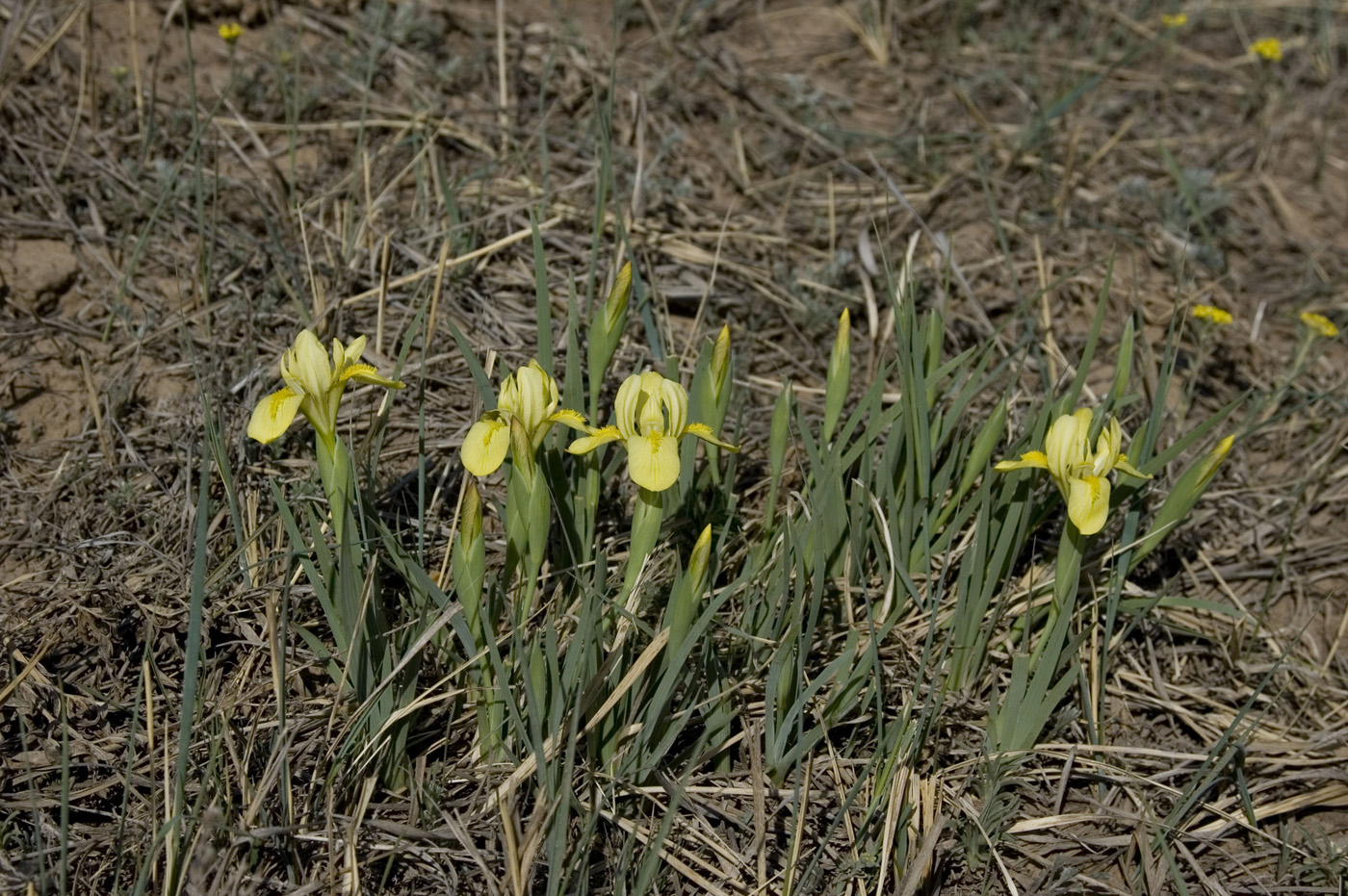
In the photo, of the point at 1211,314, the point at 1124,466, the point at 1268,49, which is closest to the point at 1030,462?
the point at 1124,466

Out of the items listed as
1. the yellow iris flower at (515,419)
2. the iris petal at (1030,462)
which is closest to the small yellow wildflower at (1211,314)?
the iris petal at (1030,462)

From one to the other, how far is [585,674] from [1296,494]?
6.85 feet

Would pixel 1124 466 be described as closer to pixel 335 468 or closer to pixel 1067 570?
pixel 1067 570

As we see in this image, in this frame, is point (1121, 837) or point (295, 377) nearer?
point (295, 377)

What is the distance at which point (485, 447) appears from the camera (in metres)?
1.96

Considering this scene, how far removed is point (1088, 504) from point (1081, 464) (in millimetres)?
89

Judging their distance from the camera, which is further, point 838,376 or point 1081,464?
point 838,376

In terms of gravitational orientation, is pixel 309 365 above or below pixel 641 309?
above

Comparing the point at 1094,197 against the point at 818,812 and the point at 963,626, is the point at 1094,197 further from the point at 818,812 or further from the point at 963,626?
the point at 818,812

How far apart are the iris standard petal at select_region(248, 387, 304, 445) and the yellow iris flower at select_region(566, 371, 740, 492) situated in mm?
478

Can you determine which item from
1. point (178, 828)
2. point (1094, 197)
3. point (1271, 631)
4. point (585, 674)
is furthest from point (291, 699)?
point (1094, 197)

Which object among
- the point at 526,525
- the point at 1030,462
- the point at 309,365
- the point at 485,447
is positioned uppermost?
the point at 309,365

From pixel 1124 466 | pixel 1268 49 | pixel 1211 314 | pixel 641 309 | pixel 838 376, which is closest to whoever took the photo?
pixel 1124 466

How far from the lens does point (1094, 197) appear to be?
4.00 m
